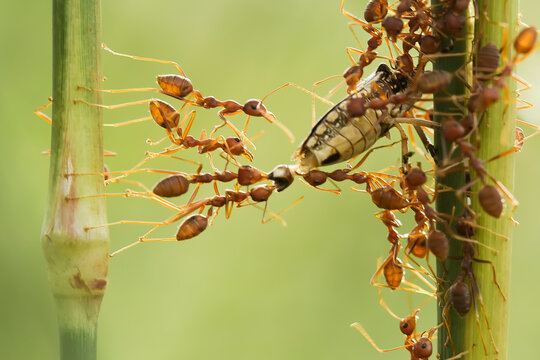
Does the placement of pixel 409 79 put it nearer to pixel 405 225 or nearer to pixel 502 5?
pixel 502 5

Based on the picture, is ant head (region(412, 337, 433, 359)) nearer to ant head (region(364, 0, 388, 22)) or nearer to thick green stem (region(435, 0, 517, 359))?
thick green stem (region(435, 0, 517, 359))

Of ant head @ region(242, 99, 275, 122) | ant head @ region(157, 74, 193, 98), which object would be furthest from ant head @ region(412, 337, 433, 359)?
ant head @ region(157, 74, 193, 98)

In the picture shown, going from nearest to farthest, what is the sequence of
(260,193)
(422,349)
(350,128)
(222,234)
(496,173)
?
(496,173), (350,128), (422,349), (260,193), (222,234)

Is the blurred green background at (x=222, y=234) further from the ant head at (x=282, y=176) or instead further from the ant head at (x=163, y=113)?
the ant head at (x=282, y=176)

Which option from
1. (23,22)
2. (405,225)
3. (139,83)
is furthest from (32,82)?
(405,225)

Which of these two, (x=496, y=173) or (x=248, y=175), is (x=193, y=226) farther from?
(x=496, y=173)

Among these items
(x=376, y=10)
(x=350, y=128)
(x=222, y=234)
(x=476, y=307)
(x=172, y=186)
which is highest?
(x=376, y=10)

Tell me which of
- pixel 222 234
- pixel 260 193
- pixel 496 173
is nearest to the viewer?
pixel 496 173

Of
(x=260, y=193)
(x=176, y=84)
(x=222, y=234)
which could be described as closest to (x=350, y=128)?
(x=260, y=193)
